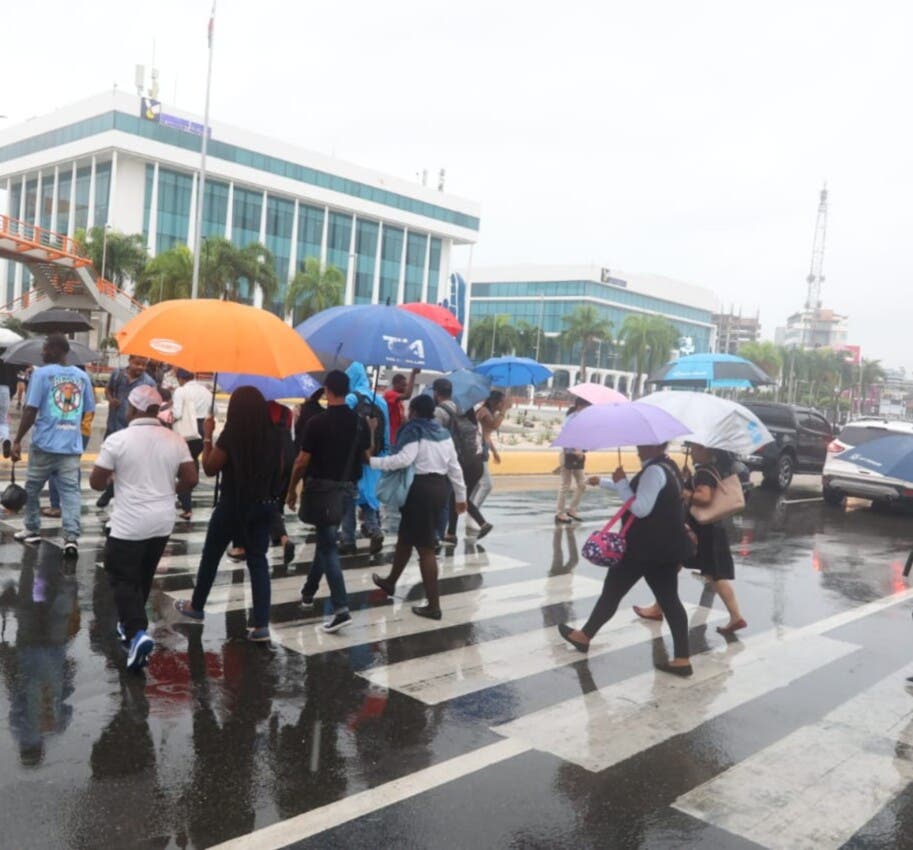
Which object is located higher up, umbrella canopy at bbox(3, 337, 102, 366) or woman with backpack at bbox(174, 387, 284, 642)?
umbrella canopy at bbox(3, 337, 102, 366)

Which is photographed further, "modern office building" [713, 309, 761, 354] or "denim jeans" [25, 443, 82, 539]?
"modern office building" [713, 309, 761, 354]

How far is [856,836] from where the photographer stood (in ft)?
13.0

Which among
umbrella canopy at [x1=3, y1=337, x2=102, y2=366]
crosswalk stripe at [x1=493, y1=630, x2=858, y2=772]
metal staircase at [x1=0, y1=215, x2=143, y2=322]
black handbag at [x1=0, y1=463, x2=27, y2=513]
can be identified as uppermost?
metal staircase at [x1=0, y1=215, x2=143, y2=322]

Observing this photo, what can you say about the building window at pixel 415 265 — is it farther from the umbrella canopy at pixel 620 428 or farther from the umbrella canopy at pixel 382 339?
the umbrella canopy at pixel 620 428

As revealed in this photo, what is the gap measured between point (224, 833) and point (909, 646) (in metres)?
5.91

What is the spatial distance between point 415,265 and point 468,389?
3032 inches

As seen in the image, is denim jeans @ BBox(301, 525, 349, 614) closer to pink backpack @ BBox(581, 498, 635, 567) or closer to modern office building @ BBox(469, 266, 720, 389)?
pink backpack @ BBox(581, 498, 635, 567)

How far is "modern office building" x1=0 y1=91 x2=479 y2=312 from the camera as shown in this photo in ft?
209

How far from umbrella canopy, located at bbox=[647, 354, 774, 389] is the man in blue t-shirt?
320 inches

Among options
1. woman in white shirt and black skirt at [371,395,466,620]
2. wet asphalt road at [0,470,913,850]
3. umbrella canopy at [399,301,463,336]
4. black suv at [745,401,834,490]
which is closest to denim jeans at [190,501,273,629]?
wet asphalt road at [0,470,913,850]

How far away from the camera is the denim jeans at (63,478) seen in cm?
786

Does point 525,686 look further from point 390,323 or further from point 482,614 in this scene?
point 390,323

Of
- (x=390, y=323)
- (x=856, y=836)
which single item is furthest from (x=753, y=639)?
(x=390, y=323)

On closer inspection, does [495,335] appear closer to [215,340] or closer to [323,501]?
[323,501]
